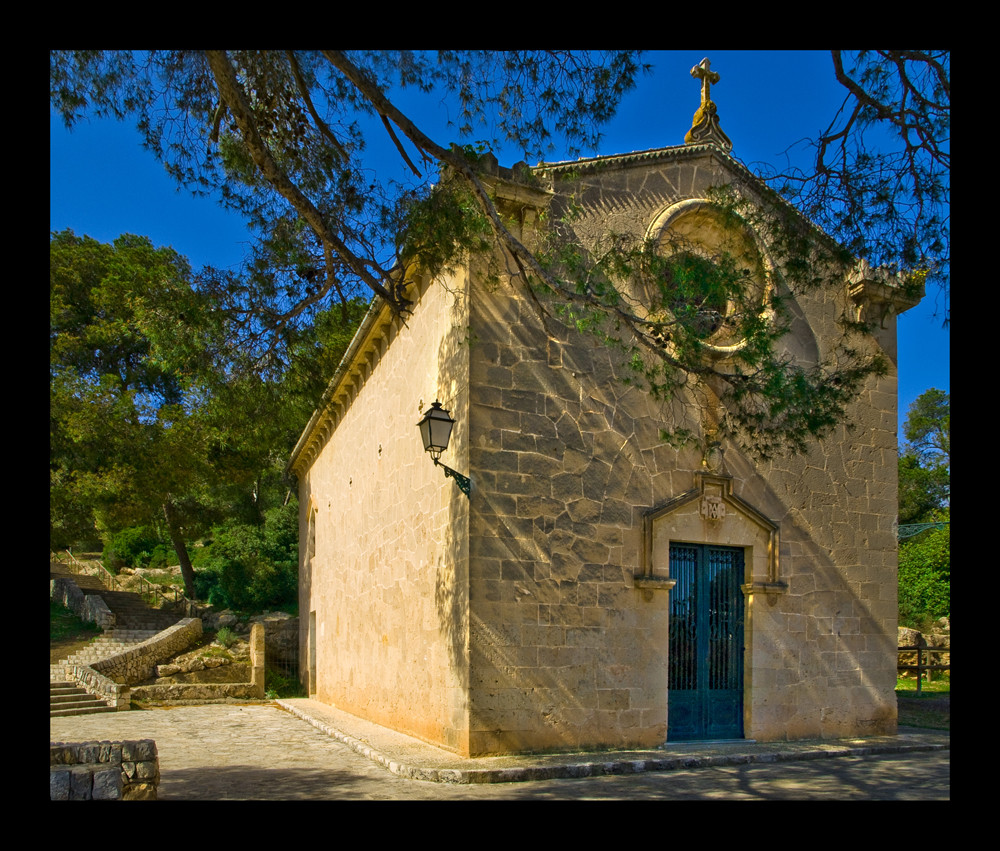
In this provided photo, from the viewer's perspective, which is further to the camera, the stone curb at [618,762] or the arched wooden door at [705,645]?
the arched wooden door at [705,645]

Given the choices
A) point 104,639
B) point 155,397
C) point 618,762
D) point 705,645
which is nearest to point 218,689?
point 104,639

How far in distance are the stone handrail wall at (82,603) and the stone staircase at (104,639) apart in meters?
0.47

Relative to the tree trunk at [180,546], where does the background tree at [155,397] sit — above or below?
above

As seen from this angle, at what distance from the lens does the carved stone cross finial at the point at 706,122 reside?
10078mm

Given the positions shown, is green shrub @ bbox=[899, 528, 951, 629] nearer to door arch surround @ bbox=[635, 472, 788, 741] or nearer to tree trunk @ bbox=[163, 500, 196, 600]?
door arch surround @ bbox=[635, 472, 788, 741]

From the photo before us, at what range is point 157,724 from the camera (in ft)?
37.9

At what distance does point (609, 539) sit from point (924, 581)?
18.9 metres

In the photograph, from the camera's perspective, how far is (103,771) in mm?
4637

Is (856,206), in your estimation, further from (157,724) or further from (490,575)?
(157,724)

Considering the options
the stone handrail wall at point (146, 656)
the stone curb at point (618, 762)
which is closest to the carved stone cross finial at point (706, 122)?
the stone curb at point (618, 762)

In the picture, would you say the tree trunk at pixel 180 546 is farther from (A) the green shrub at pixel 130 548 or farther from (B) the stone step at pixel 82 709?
(B) the stone step at pixel 82 709
